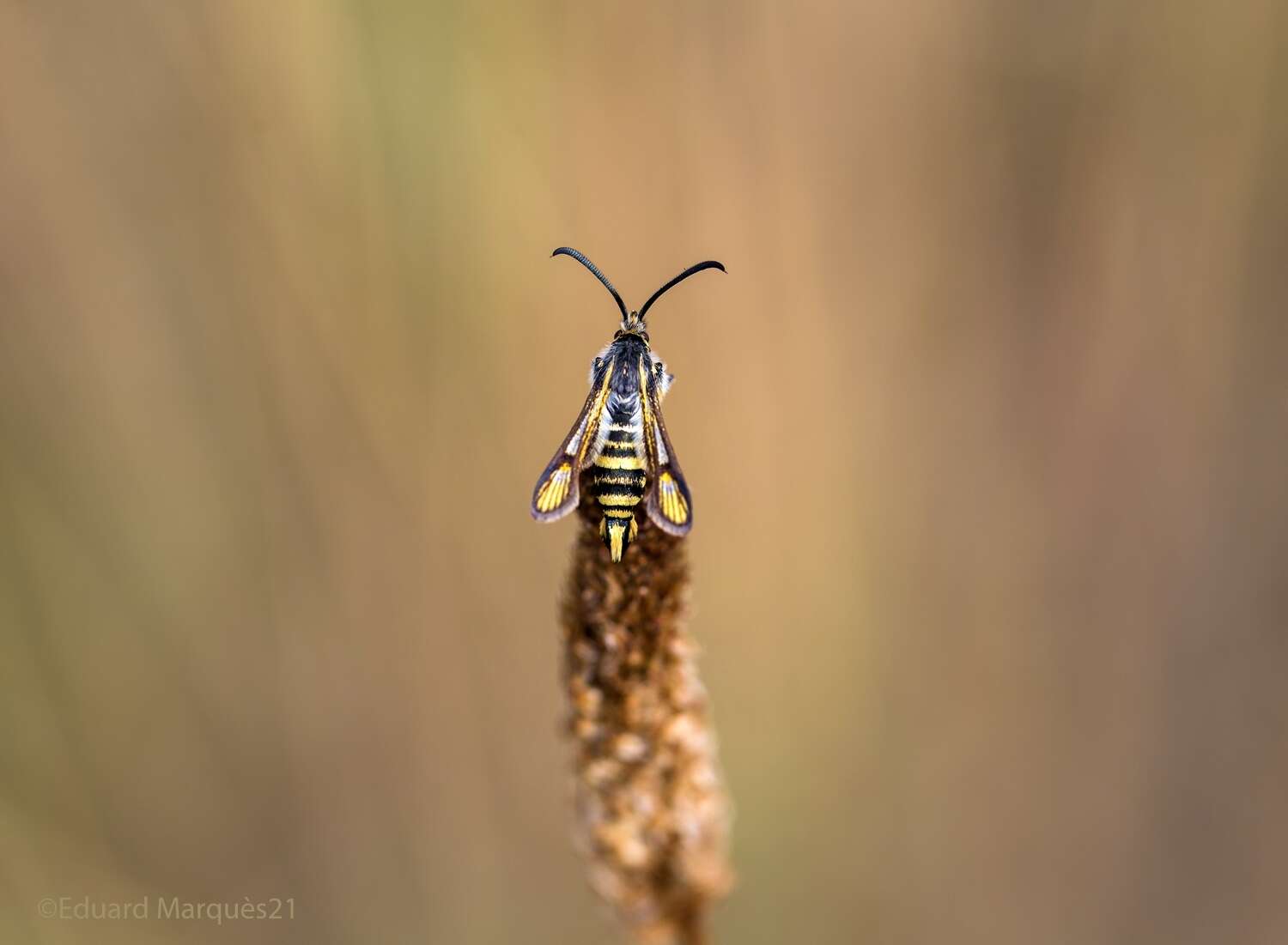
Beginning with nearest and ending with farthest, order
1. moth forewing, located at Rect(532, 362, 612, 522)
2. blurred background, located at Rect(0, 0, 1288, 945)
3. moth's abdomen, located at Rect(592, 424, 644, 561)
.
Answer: moth's abdomen, located at Rect(592, 424, 644, 561)
moth forewing, located at Rect(532, 362, 612, 522)
blurred background, located at Rect(0, 0, 1288, 945)

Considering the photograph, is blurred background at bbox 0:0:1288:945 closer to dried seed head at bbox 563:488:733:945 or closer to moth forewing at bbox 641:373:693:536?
moth forewing at bbox 641:373:693:536

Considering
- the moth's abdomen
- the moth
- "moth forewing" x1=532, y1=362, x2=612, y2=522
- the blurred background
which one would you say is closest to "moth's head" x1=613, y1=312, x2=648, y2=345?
the moth

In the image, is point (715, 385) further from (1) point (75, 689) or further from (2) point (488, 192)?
(1) point (75, 689)

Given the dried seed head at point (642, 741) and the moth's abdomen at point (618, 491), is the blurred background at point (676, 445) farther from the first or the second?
the dried seed head at point (642, 741)

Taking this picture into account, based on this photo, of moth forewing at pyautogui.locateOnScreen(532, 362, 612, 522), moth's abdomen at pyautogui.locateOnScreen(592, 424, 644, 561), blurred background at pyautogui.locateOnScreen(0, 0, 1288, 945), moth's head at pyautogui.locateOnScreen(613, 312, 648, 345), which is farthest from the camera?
blurred background at pyautogui.locateOnScreen(0, 0, 1288, 945)

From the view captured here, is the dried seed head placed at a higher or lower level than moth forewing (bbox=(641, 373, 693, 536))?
lower

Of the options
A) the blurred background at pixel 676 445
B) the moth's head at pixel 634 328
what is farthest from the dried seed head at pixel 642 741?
the blurred background at pixel 676 445

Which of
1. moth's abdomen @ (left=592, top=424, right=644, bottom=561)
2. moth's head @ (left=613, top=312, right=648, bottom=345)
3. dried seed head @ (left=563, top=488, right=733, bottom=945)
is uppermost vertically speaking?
moth's head @ (left=613, top=312, right=648, bottom=345)

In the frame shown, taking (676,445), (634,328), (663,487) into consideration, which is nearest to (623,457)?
(663,487)
